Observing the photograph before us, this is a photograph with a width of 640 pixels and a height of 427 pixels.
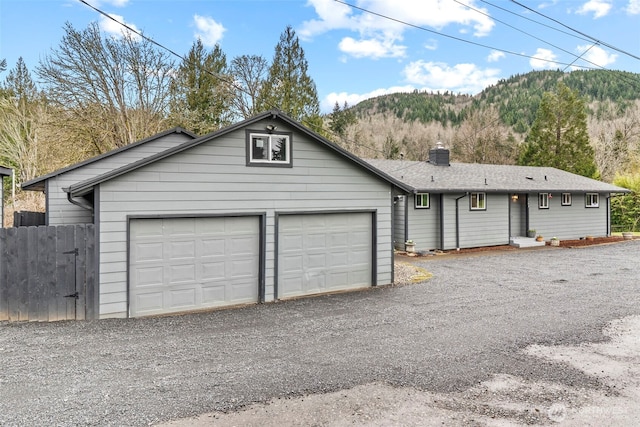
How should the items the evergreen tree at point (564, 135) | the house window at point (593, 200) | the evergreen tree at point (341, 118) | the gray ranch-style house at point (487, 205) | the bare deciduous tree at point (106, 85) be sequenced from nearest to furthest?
the gray ranch-style house at point (487, 205), the bare deciduous tree at point (106, 85), the house window at point (593, 200), the evergreen tree at point (564, 135), the evergreen tree at point (341, 118)

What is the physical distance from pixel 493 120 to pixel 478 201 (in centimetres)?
3131

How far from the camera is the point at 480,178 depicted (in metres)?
18.4

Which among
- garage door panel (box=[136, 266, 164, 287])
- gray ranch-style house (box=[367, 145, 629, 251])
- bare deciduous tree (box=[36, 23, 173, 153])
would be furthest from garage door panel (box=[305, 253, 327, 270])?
bare deciduous tree (box=[36, 23, 173, 153])

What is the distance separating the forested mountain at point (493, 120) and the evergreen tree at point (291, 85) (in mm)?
4071

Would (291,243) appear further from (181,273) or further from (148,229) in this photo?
(148,229)

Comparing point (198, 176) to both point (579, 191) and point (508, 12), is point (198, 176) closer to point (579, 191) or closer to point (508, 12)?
point (508, 12)

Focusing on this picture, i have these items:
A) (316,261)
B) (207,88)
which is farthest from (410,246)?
(207,88)

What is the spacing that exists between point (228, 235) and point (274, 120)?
262 cm

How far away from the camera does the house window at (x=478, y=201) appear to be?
56.1ft

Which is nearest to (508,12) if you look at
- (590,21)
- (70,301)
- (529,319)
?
(590,21)

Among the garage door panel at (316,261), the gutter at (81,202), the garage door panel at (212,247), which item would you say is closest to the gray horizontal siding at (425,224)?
the garage door panel at (316,261)

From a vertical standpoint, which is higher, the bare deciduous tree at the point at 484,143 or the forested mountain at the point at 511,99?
the forested mountain at the point at 511,99

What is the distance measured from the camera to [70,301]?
678cm

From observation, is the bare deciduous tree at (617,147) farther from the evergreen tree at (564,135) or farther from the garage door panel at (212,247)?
the garage door panel at (212,247)
